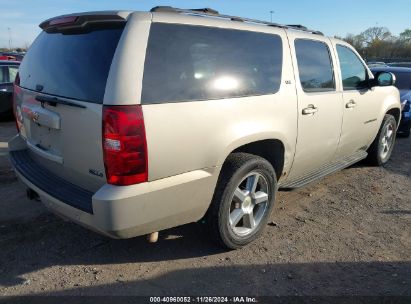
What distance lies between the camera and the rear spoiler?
291cm

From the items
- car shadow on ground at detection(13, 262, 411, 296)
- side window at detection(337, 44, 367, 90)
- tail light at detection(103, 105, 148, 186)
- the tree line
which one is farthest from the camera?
the tree line

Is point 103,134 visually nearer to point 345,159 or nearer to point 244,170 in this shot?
point 244,170

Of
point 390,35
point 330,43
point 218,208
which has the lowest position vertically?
point 390,35

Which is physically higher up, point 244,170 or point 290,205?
point 244,170

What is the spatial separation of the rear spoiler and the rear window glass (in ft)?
0.19

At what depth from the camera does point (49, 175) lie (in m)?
3.45

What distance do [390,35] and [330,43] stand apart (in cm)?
8972

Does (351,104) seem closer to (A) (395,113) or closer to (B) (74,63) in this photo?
(A) (395,113)

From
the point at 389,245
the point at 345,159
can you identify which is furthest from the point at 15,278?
the point at 345,159

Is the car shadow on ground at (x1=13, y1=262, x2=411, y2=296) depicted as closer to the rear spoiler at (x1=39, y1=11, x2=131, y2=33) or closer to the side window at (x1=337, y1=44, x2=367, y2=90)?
the rear spoiler at (x1=39, y1=11, x2=131, y2=33)

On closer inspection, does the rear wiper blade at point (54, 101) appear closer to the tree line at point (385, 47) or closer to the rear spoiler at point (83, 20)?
the rear spoiler at point (83, 20)

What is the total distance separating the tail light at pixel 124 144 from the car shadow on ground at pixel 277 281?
0.90 metres

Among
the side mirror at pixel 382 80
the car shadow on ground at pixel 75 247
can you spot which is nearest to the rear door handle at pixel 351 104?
the side mirror at pixel 382 80

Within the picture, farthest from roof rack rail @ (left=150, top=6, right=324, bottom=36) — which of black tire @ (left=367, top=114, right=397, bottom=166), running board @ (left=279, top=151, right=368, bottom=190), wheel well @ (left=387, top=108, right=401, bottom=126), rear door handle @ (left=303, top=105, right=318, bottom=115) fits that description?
wheel well @ (left=387, top=108, right=401, bottom=126)
